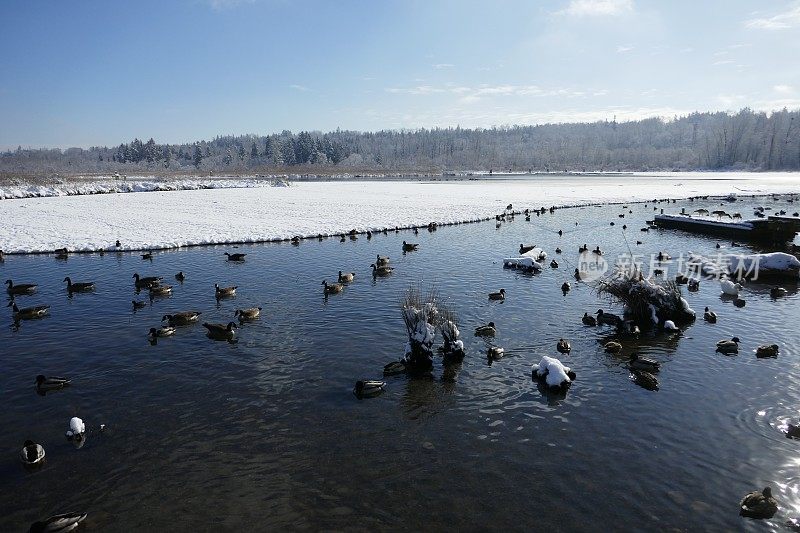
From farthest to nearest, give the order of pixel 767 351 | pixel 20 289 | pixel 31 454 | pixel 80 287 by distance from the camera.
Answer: pixel 80 287, pixel 20 289, pixel 767 351, pixel 31 454

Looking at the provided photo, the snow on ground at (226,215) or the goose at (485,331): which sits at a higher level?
the snow on ground at (226,215)

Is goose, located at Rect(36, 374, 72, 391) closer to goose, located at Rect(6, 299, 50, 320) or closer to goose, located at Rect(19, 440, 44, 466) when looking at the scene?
goose, located at Rect(19, 440, 44, 466)

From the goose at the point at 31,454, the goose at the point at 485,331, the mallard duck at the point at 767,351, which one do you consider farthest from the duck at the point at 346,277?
the mallard duck at the point at 767,351

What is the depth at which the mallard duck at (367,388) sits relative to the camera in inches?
539

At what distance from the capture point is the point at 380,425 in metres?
12.3

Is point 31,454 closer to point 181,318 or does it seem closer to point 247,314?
point 181,318

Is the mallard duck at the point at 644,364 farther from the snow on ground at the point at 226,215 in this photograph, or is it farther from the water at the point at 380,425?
the snow on ground at the point at 226,215

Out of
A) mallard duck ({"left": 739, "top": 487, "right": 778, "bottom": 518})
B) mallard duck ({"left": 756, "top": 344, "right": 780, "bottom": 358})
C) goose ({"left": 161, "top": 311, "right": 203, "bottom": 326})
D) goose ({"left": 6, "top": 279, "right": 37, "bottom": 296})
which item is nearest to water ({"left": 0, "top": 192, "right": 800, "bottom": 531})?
mallard duck ({"left": 739, "top": 487, "right": 778, "bottom": 518})

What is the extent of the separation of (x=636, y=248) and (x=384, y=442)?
33.4m

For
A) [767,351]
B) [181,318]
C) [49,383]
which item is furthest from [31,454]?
[767,351]

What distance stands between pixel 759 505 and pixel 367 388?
30.3 feet

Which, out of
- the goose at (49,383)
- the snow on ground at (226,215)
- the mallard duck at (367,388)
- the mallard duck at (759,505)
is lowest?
the mallard duck at (759,505)

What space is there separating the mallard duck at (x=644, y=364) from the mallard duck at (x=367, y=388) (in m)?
8.35

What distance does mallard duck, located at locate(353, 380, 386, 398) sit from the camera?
13.7 metres
